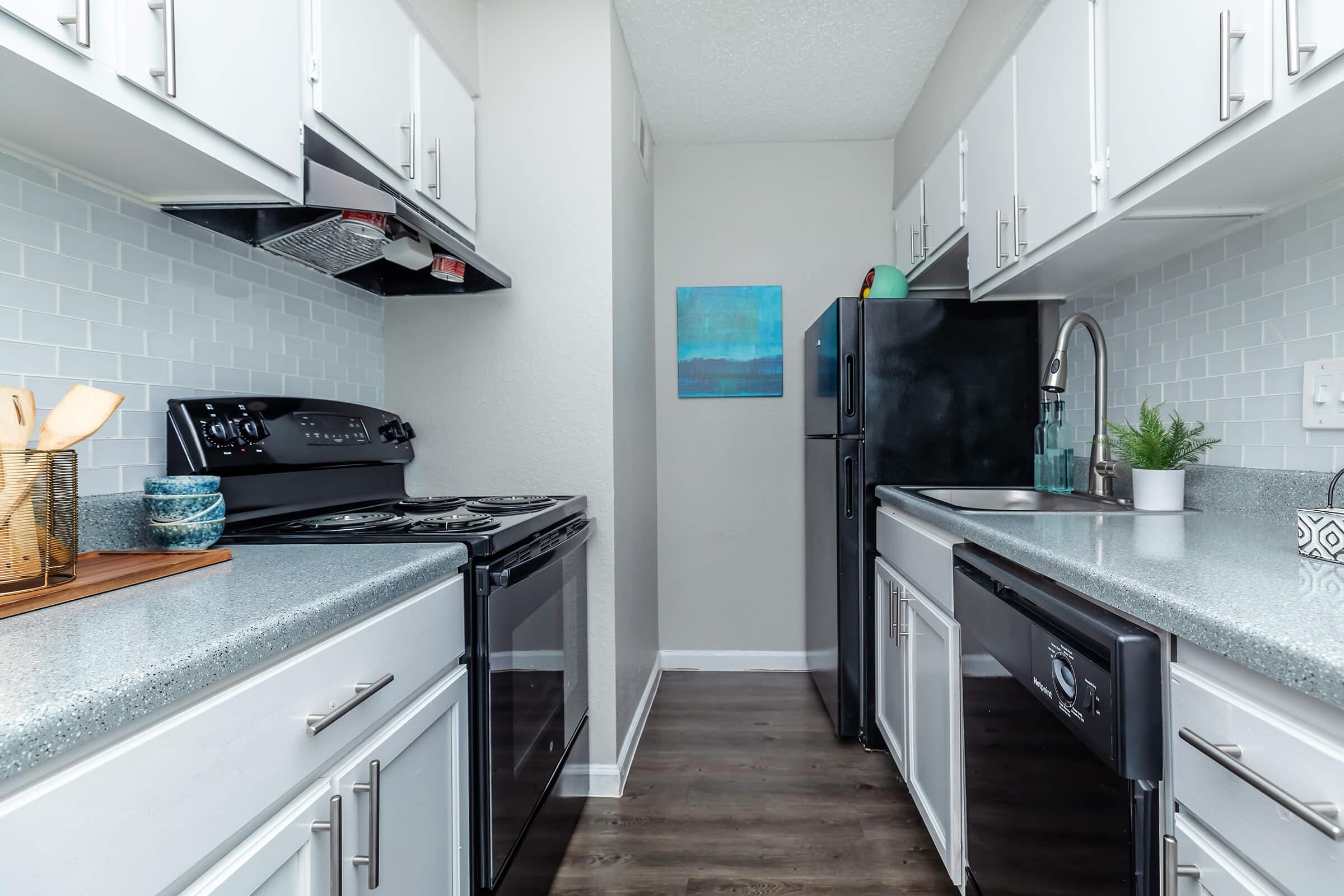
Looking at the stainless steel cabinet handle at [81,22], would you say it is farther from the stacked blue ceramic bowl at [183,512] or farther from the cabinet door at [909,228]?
the cabinet door at [909,228]

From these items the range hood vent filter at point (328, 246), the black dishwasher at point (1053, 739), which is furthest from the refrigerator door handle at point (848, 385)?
the range hood vent filter at point (328, 246)

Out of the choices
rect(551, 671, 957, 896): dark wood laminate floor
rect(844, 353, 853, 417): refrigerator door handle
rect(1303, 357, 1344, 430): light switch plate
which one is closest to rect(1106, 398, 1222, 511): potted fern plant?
rect(1303, 357, 1344, 430): light switch plate

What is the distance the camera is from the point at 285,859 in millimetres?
782

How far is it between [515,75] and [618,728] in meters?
2.04

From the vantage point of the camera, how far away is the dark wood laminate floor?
176cm

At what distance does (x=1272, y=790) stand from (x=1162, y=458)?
1.25 m

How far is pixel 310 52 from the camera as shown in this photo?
1368mm

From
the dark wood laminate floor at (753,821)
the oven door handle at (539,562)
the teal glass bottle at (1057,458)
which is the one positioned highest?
the teal glass bottle at (1057,458)

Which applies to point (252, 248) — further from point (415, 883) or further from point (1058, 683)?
point (1058, 683)

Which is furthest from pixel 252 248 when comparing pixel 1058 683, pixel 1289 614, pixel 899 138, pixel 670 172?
pixel 899 138

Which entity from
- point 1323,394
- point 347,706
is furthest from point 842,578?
point 347,706

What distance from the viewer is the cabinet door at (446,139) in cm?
184

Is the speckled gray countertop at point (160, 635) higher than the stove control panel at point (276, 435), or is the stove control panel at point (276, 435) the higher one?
the stove control panel at point (276, 435)

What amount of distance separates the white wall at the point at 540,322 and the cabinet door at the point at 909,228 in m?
1.32
